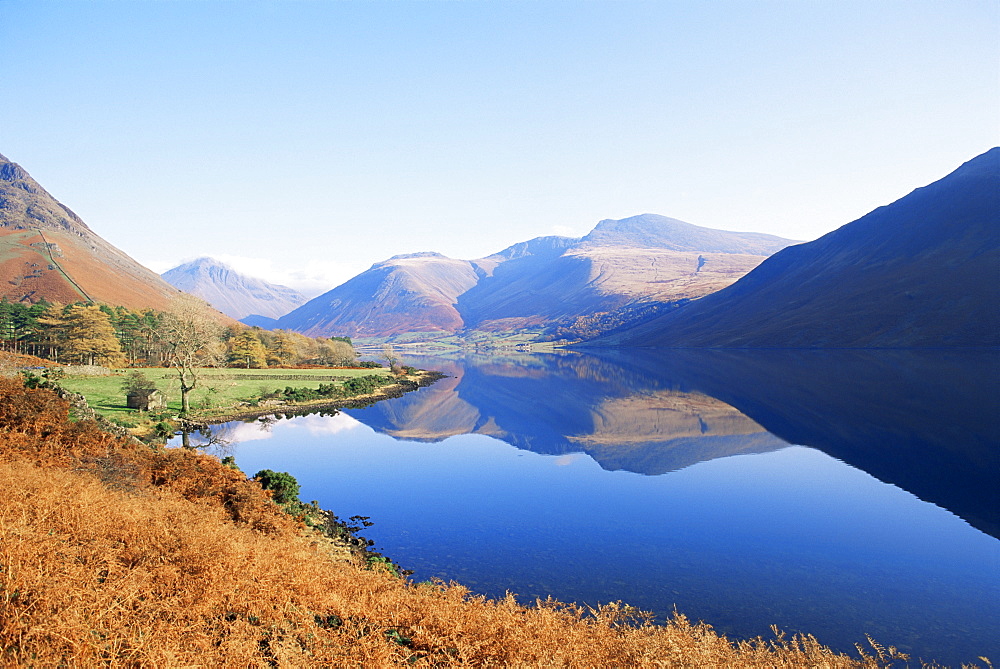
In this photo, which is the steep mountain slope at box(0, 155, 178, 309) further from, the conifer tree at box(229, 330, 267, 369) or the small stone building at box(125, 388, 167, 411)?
the small stone building at box(125, 388, 167, 411)

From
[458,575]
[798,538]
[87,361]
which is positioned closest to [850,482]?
[798,538]

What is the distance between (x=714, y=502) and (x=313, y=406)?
48.9 meters

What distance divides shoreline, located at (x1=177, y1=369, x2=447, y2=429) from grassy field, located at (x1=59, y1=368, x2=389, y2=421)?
2.14m

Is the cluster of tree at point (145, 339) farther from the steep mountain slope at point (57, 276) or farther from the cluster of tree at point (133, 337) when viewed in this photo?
the steep mountain slope at point (57, 276)

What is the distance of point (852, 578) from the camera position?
17.6 meters

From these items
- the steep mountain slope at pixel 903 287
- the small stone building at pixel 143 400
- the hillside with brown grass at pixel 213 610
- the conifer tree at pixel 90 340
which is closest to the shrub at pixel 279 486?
the hillside with brown grass at pixel 213 610

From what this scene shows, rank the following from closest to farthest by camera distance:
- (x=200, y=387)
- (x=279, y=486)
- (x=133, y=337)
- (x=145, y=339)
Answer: (x=279, y=486)
(x=200, y=387)
(x=145, y=339)
(x=133, y=337)

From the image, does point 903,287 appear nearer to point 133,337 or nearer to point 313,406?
point 313,406

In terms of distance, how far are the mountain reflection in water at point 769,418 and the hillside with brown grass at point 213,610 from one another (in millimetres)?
22125

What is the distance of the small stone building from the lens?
1734 inches

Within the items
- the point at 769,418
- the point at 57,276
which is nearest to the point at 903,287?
the point at 769,418

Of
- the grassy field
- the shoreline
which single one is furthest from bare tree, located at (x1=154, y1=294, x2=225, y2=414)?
the grassy field

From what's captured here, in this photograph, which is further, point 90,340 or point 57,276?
point 57,276

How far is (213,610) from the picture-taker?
28.3ft
